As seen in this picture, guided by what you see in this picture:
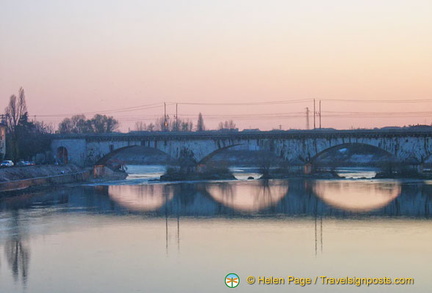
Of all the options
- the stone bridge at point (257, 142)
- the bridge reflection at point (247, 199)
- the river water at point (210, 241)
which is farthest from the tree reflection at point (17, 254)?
the stone bridge at point (257, 142)

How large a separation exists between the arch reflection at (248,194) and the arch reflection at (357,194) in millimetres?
3061

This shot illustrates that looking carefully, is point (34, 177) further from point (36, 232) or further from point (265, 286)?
point (265, 286)

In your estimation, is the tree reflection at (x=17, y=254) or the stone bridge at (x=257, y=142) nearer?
the tree reflection at (x=17, y=254)

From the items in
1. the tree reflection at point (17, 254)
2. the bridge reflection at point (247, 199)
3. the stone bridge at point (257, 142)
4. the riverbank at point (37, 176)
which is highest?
the stone bridge at point (257, 142)

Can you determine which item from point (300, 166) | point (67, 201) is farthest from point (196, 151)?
point (67, 201)

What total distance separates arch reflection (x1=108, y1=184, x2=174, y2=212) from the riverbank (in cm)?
597

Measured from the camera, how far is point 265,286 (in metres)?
20.3

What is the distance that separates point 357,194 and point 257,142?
86.1 ft

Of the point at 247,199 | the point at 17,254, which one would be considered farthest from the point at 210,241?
the point at 247,199

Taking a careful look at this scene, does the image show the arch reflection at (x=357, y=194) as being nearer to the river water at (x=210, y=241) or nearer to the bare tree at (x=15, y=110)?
the river water at (x=210, y=241)

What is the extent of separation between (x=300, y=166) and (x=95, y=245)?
45575 millimetres

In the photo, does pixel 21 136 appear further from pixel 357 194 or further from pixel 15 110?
pixel 357 194

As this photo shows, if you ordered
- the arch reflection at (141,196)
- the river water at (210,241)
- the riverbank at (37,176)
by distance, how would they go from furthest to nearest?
the riverbank at (37,176) < the arch reflection at (141,196) < the river water at (210,241)

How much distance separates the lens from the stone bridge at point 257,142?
219 feet
